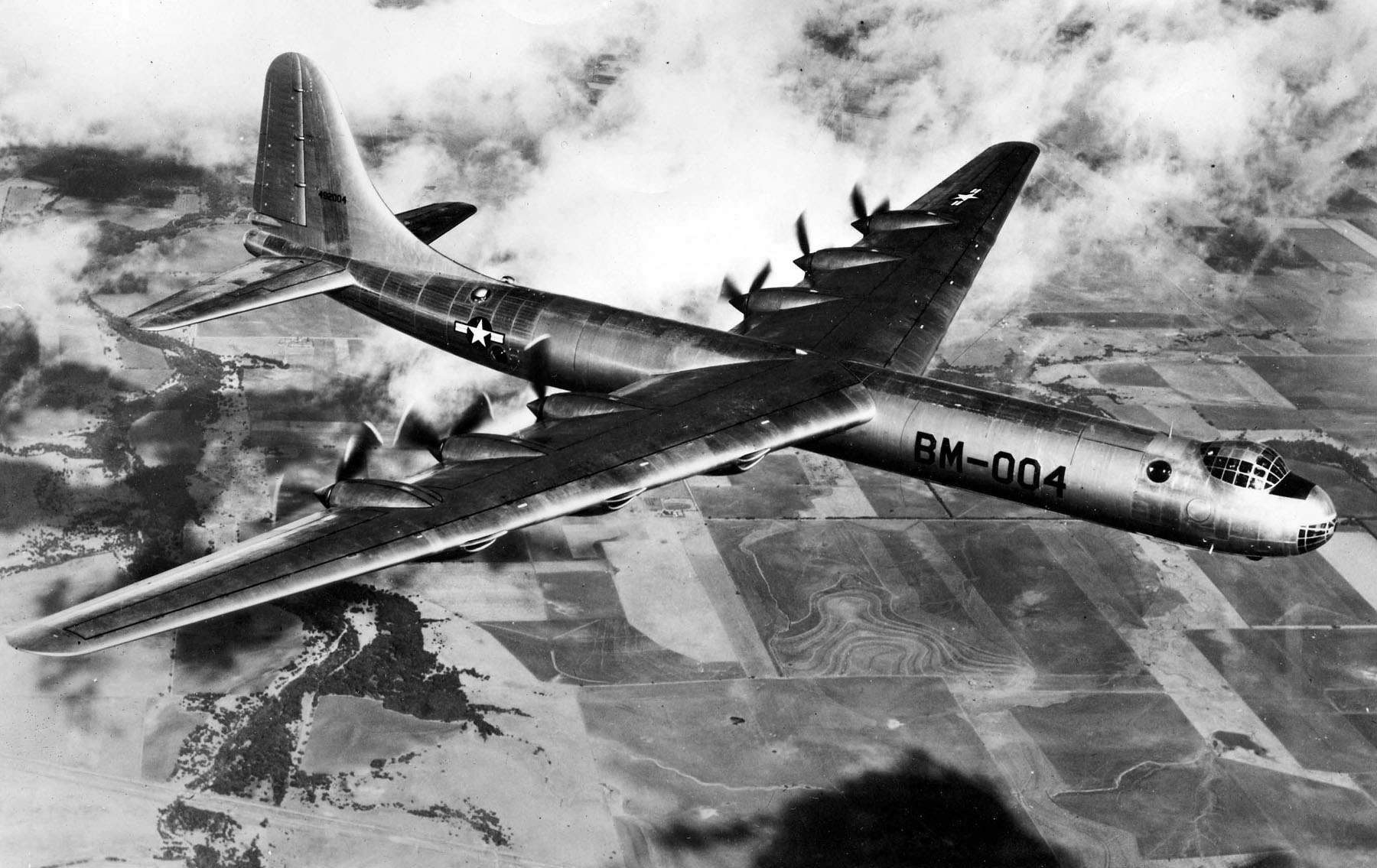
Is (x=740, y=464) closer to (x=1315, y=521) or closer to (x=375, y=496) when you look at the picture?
(x=375, y=496)

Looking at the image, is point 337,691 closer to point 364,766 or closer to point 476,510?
point 364,766

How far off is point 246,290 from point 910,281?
22.5m

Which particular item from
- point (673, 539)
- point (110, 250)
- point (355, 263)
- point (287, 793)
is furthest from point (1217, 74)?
point (287, 793)

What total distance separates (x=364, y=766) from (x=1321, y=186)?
68528 millimetres

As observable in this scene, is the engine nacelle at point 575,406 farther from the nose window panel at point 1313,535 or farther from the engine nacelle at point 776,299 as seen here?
the nose window panel at point 1313,535

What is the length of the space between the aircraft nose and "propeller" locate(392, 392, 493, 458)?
2172cm

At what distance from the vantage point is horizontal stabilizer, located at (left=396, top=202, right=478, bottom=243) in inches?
1751

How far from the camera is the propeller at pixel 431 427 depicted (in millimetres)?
Answer: 31031

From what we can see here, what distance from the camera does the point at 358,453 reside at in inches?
1189

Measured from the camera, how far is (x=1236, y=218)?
72188 mm

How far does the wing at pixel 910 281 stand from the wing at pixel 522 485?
9.72ft

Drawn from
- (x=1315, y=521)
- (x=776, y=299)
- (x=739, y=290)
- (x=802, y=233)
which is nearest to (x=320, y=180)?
(x=739, y=290)

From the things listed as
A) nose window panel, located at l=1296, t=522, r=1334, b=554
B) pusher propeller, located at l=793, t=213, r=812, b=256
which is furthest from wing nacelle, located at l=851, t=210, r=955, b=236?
nose window panel, located at l=1296, t=522, r=1334, b=554

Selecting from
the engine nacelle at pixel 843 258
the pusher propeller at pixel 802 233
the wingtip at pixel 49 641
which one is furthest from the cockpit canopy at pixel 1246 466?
the wingtip at pixel 49 641
